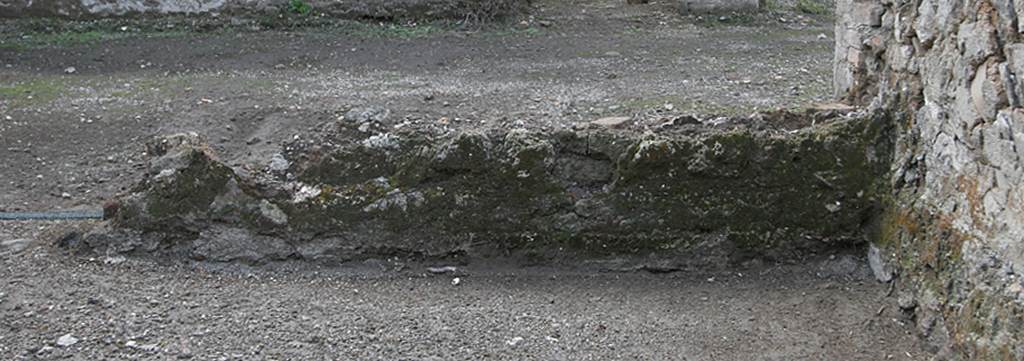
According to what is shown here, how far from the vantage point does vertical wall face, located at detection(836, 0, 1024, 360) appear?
110 inches

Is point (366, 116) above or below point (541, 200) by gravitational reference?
above

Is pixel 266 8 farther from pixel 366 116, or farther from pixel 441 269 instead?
pixel 441 269

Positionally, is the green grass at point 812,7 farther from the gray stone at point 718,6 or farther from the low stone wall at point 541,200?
the low stone wall at point 541,200

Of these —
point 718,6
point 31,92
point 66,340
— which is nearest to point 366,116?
point 66,340

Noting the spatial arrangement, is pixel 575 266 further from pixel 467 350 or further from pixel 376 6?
pixel 376 6

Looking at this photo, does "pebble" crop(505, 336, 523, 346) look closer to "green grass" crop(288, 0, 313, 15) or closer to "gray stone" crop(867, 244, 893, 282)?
"gray stone" crop(867, 244, 893, 282)

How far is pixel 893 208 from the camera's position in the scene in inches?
142

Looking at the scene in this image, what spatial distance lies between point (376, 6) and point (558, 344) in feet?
18.0

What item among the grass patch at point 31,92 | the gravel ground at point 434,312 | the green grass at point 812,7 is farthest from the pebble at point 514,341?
A: the green grass at point 812,7

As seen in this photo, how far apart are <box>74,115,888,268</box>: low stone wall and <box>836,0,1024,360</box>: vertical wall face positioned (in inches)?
7.0

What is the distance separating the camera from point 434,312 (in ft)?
11.3

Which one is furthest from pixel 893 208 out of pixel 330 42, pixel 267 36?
pixel 267 36

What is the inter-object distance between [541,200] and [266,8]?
5.06m

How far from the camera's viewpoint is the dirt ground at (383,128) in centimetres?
326
